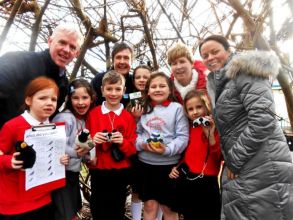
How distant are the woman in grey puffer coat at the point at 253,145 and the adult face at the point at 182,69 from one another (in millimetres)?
594

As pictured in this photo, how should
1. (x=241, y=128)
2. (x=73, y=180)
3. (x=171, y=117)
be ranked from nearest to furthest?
(x=241, y=128) < (x=73, y=180) < (x=171, y=117)

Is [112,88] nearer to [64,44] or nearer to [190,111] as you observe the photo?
[64,44]

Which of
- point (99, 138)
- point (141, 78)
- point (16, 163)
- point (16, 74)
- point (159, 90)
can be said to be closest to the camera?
point (16, 163)

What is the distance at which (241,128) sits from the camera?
1707 millimetres

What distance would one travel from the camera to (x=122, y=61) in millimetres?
2635

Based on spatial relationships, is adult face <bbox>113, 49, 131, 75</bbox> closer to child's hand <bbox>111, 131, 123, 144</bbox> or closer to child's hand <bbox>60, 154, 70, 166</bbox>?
child's hand <bbox>111, 131, 123, 144</bbox>

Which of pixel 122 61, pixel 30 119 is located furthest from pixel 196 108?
pixel 30 119

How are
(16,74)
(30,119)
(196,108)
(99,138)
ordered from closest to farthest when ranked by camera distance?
(30,119) < (16,74) < (99,138) < (196,108)

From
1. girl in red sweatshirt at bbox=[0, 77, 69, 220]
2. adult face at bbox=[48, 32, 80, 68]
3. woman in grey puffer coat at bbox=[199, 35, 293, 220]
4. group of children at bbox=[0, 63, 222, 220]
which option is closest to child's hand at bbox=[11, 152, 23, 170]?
girl in red sweatshirt at bbox=[0, 77, 69, 220]

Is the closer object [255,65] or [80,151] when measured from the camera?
[255,65]

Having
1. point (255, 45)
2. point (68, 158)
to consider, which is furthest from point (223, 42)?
point (68, 158)

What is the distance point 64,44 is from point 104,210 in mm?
1325

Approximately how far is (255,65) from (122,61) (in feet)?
4.35

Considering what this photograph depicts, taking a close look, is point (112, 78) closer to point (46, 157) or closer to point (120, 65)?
point (120, 65)
